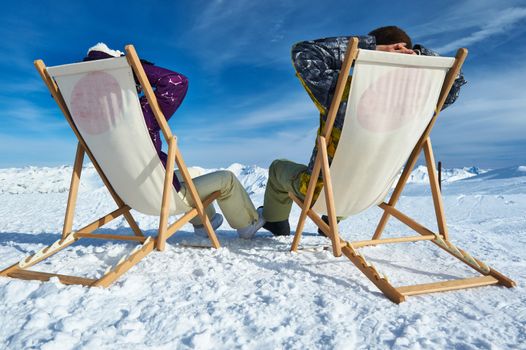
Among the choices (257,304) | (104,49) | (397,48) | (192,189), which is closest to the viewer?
(257,304)

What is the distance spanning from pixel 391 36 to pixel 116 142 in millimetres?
2078

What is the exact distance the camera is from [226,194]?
3.24 m

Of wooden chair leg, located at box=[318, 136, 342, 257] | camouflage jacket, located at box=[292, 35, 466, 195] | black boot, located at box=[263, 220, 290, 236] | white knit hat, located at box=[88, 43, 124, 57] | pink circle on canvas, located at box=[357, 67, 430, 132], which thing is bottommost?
black boot, located at box=[263, 220, 290, 236]

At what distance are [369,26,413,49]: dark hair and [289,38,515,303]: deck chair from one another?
369 millimetres

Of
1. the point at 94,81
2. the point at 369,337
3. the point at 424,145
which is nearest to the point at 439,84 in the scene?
the point at 424,145

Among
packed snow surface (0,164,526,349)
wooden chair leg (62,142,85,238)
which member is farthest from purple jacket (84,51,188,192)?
packed snow surface (0,164,526,349)

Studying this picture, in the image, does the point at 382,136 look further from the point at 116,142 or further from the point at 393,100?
the point at 116,142

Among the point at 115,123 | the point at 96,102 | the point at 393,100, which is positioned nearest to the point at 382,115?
the point at 393,100

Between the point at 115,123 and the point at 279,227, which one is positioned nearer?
the point at 115,123

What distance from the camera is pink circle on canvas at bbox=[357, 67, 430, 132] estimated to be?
2.19 m

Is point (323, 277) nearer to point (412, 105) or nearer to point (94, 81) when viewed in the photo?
point (412, 105)

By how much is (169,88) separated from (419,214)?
5741mm

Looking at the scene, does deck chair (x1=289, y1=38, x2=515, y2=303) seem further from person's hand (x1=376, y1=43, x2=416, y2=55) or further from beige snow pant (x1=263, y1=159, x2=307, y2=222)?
beige snow pant (x1=263, y1=159, x2=307, y2=222)

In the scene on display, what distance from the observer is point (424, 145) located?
8.64 feet
